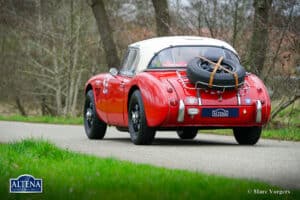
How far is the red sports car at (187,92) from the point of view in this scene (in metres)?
13.2

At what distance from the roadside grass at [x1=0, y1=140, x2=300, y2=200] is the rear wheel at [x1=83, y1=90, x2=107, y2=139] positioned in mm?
5940

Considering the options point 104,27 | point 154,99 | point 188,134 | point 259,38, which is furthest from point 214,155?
point 104,27

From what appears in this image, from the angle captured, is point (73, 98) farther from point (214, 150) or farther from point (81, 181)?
point (81, 181)

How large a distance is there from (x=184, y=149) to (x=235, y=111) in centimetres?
102

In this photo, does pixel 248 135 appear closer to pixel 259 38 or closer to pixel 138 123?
pixel 138 123

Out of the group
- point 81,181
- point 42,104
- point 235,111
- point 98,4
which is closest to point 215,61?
point 235,111

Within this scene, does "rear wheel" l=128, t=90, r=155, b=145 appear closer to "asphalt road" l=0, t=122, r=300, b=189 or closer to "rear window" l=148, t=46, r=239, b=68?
"asphalt road" l=0, t=122, r=300, b=189

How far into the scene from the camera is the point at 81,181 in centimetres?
759

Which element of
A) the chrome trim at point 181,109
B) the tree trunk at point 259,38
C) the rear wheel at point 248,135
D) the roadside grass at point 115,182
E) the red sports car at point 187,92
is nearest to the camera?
the roadside grass at point 115,182

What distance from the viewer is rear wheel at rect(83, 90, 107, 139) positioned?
16.2m

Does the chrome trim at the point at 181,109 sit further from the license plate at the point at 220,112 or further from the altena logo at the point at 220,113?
the altena logo at the point at 220,113

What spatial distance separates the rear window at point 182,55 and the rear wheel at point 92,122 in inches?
84.4

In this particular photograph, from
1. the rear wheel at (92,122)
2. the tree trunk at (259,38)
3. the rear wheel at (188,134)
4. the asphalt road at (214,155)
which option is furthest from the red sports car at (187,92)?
the tree trunk at (259,38)

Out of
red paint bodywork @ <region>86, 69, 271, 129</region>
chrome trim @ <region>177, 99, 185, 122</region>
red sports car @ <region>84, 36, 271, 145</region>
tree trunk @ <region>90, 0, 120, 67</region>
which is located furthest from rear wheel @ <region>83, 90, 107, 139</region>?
tree trunk @ <region>90, 0, 120, 67</region>
